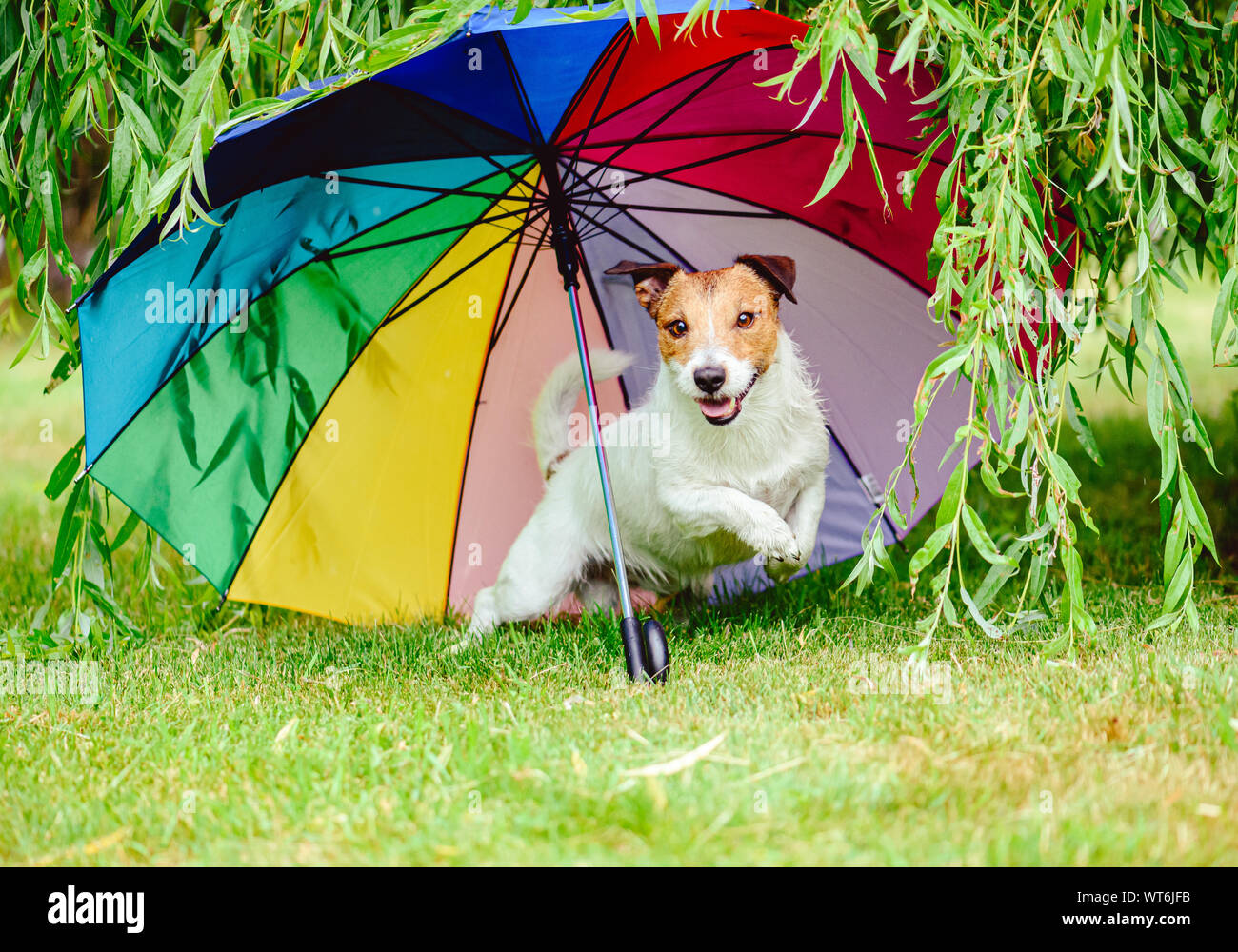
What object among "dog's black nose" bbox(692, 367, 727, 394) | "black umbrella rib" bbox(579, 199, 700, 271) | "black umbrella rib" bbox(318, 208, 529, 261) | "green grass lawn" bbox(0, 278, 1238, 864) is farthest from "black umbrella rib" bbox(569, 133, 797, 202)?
"green grass lawn" bbox(0, 278, 1238, 864)

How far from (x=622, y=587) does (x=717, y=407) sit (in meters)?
0.61

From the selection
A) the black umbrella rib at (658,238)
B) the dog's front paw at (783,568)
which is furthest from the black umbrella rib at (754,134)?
the dog's front paw at (783,568)

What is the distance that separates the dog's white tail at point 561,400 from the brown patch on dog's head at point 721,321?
324 mm

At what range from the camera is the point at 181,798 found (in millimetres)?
2303

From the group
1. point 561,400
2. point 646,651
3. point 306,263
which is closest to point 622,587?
point 646,651

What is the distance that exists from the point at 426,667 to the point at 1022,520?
313cm

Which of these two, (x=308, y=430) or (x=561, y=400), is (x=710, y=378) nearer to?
(x=561, y=400)

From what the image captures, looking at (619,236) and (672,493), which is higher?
(619,236)

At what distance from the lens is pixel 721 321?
331cm

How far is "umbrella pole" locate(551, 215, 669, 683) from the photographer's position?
3.00m

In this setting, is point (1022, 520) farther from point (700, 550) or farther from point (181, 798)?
point (181, 798)

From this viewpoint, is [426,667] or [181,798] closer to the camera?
[181,798]

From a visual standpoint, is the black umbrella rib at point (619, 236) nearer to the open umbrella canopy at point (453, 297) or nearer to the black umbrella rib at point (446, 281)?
the open umbrella canopy at point (453, 297)
